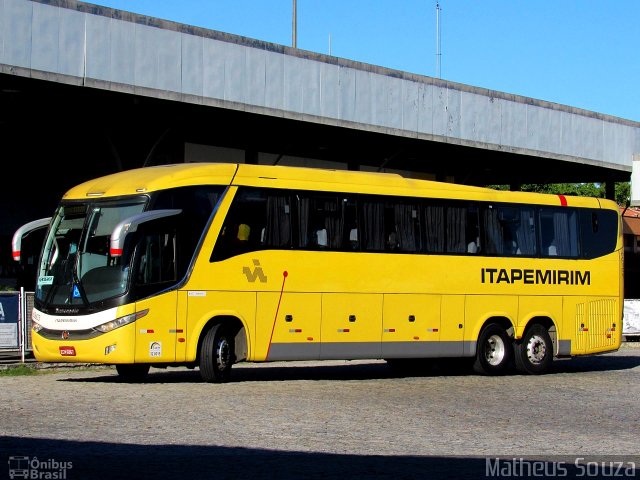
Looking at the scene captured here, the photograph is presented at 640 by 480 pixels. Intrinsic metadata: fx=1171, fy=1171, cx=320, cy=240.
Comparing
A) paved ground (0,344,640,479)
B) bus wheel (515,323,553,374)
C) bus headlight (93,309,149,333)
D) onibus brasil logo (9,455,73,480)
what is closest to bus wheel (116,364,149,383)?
paved ground (0,344,640,479)

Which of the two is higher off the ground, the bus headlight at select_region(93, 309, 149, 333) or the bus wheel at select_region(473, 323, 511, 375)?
the bus headlight at select_region(93, 309, 149, 333)

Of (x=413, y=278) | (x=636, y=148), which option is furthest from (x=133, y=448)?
(x=636, y=148)

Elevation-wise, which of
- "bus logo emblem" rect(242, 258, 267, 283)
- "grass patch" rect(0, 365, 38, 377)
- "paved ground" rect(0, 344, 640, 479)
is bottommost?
Result: "grass patch" rect(0, 365, 38, 377)

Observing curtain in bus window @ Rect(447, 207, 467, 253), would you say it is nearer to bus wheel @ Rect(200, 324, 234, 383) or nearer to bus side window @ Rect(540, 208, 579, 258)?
bus side window @ Rect(540, 208, 579, 258)

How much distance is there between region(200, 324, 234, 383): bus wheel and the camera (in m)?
18.9

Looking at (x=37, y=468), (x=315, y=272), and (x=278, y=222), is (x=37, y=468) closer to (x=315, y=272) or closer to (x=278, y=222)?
(x=278, y=222)

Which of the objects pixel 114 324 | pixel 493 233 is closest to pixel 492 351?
pixel 493 233

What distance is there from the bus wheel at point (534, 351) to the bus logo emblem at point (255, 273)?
6.49m

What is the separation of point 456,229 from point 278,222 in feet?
14.1

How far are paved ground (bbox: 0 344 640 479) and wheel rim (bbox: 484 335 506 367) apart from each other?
1.68 meters

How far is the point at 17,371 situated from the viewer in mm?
21781

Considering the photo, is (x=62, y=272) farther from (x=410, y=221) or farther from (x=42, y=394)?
(x=410, y=221)

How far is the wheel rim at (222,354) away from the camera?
19047 mm

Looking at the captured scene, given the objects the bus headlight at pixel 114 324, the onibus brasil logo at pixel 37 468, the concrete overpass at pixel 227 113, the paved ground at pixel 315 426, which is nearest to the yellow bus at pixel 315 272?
the bus headlight at pixel 114 324
